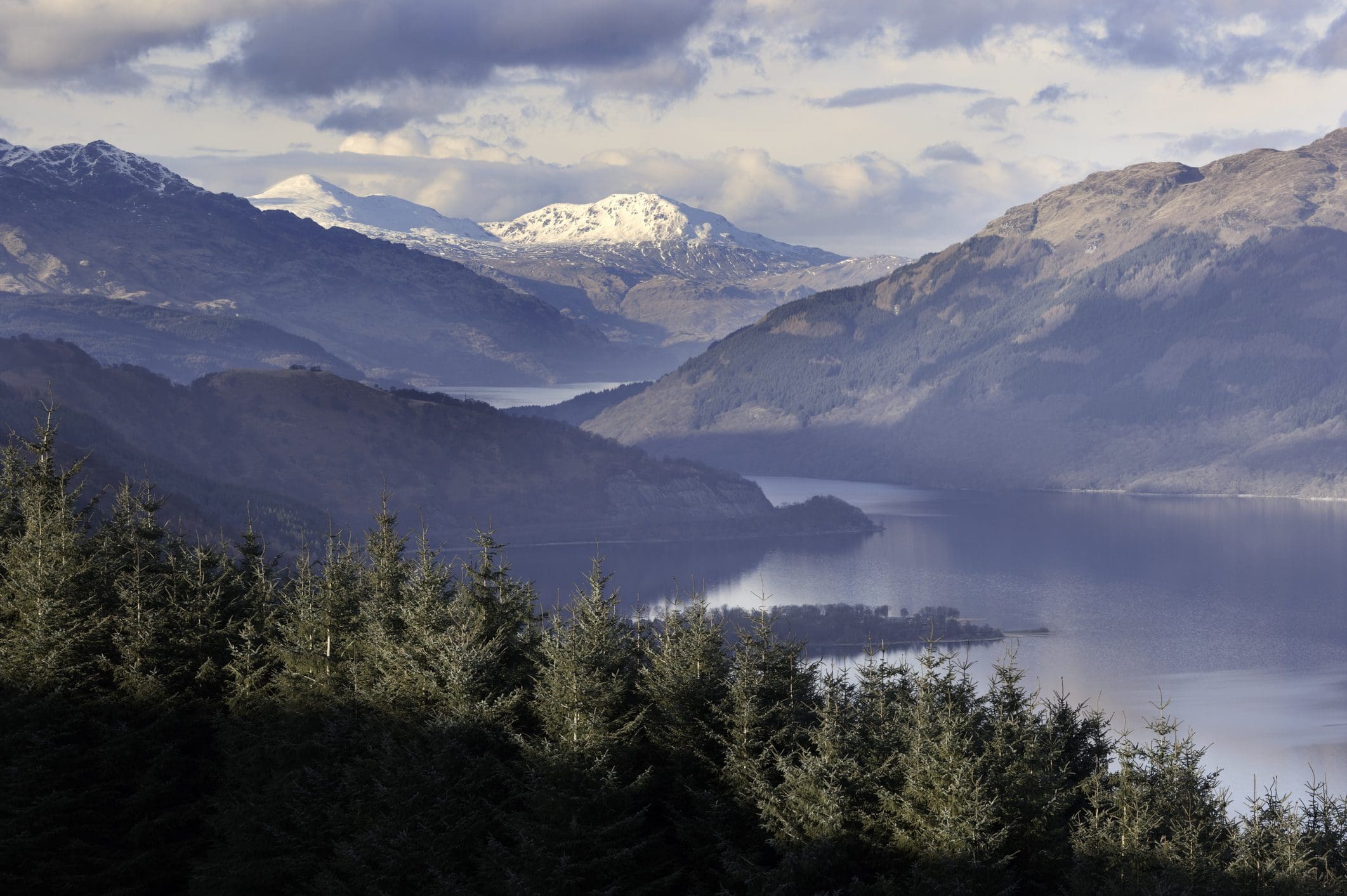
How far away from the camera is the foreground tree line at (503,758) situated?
31.6 metres

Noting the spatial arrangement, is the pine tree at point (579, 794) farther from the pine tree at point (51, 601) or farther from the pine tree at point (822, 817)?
the pine tree at point (51, 601)

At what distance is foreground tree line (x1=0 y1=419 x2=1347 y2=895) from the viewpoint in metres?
31.6

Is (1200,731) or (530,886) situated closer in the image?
(530,886)

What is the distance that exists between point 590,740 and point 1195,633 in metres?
163

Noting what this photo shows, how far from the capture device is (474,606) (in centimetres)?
4022

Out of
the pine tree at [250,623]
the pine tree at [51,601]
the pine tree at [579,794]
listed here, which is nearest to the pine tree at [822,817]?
the pine tree at [579,794]

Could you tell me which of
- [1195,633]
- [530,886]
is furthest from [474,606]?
[1195,633]

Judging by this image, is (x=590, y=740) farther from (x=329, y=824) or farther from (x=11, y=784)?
(x=11, y=784)

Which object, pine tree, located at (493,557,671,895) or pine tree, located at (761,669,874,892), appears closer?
pine tree, located at (761,669,874,892)

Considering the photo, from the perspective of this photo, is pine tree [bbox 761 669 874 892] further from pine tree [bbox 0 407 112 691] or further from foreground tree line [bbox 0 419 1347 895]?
pine tree [bbox 0 407 112 691]

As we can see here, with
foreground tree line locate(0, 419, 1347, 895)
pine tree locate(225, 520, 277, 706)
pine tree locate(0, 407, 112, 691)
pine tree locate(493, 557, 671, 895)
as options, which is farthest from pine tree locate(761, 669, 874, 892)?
pine tree locate(0, 407, 112, 691)

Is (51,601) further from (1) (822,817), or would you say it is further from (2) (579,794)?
(1) (822,817)

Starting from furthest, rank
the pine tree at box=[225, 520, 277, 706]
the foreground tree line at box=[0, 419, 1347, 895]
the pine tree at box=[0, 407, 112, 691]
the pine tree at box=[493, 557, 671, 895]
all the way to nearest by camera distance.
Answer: the pine tree at box=[225, 520, 277, 706] < the pine tree at box=[0, 407, 112, 691] < the pine tree at box=[493, 557, 671, 895] < the foreground tree line at box=[0, 419, 1347, 895]

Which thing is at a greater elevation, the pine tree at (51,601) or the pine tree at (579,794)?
the pine tree at (51,601)
